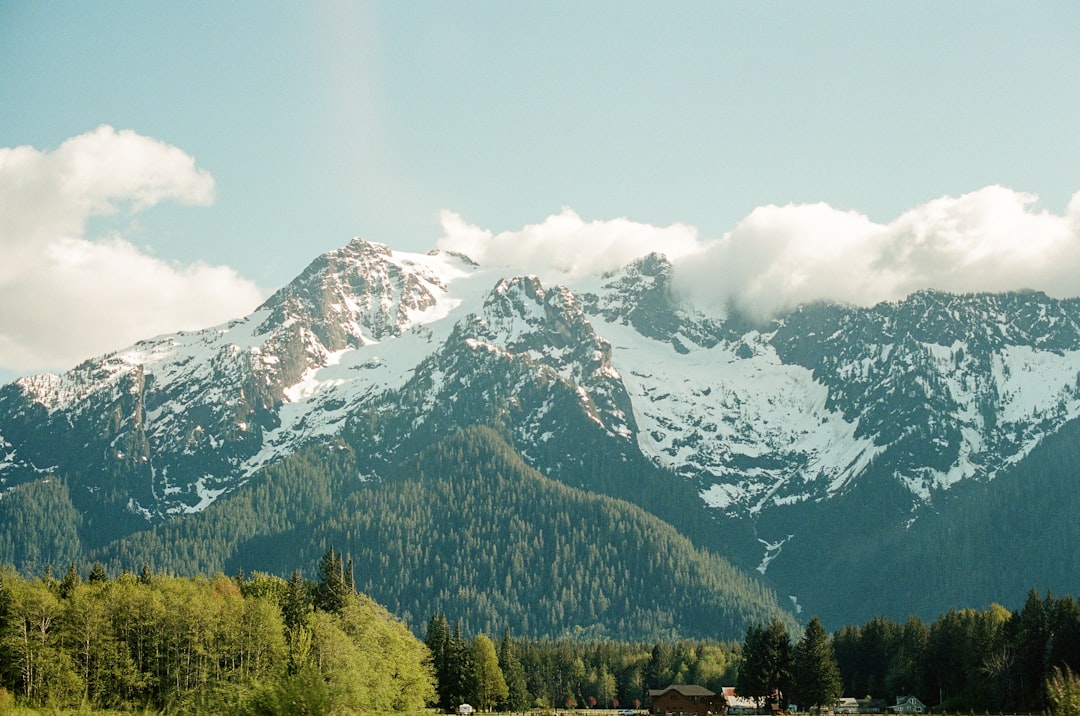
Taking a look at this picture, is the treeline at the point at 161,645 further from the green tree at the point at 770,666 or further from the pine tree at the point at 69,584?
the green tree at the point at 770,666

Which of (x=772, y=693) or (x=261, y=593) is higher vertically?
(x=261, y=593)

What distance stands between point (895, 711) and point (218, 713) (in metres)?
125

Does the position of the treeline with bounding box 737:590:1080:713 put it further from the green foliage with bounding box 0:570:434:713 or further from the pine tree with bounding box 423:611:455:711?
the green foliage with bounding box 0:570:434:713

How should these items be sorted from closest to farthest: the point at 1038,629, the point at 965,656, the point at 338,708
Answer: the point at 338,708
the point at 1038,629
the point at 965,656

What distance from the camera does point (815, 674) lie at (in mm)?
185875

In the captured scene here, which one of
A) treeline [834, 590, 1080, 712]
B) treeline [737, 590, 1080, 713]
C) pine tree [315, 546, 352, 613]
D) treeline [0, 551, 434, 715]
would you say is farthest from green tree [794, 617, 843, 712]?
pine tree [315, 546, 352, 613]

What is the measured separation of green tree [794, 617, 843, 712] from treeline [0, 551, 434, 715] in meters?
59.7

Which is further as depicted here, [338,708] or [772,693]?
[772,693]

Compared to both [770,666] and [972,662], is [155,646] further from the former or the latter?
[972,662]

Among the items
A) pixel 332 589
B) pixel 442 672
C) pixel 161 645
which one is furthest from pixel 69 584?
pixel 442 672

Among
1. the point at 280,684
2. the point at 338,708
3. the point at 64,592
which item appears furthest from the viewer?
the point at 64,592

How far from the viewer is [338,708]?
9406 centimetres

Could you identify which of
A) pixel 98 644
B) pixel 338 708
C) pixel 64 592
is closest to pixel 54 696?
pixel 98 644

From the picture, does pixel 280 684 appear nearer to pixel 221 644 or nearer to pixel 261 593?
pixel 221 644
